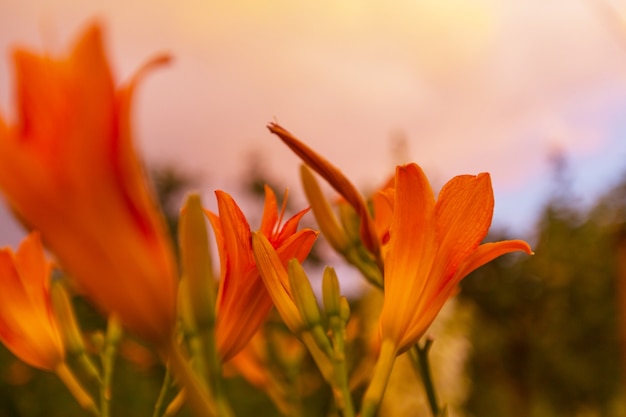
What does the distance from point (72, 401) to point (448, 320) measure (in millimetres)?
1811

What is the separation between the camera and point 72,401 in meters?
2.57

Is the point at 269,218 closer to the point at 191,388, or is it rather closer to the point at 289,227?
the point at 289,227

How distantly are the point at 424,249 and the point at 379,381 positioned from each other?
91mm

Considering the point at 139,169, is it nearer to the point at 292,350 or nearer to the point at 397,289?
the point at 397,289

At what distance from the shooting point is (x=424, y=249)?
1.46ft

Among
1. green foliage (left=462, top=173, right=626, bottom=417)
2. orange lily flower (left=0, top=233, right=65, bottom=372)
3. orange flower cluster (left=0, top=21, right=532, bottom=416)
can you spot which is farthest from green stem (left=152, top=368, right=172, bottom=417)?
green foliage (left=462, top=173, right=626, bottom=417)

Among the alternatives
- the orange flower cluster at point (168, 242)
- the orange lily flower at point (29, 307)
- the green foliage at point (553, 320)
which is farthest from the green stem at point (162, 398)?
the green foliage at point (553, 320)

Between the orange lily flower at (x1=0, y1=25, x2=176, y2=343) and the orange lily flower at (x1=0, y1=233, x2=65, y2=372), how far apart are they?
0.24 m

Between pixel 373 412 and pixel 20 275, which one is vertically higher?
pixel 20 275

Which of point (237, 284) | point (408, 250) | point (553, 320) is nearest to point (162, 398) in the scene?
point (237, 284)

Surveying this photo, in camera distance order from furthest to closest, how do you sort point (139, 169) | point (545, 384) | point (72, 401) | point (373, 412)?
point (545, 384)
point (72, 401)
point (373, 412)
point (139, 169)

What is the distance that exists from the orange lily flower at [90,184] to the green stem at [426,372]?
0.28 m

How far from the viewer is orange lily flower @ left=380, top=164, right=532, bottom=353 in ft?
1.45

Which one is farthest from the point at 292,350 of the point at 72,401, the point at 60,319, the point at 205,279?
the point at 72,401
